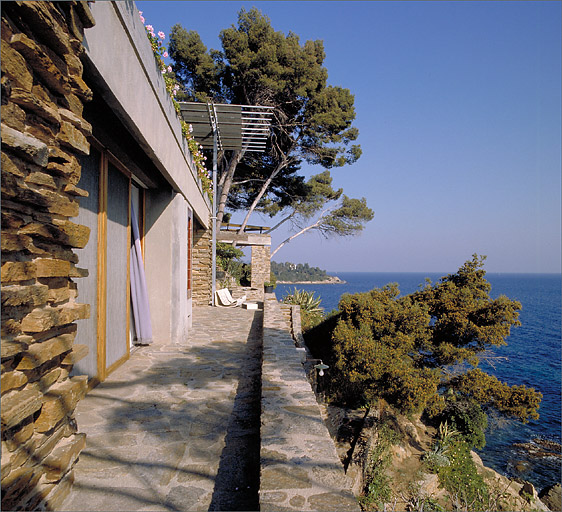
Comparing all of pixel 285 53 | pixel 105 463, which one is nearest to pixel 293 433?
pixel 105 463

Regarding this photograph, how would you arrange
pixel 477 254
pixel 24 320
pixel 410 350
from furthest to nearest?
1. pixel 477 254
2. pixel 410 350
3. pixel 24 320

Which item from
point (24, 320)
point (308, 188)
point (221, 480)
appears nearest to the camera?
point (24, 320)

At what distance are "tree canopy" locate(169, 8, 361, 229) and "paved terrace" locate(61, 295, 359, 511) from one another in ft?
44.2

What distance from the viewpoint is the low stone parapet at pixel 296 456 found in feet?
5.89

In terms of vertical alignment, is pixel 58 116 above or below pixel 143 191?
below

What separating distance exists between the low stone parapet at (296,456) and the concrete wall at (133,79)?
257 cm

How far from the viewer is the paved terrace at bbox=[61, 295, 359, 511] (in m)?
2.07

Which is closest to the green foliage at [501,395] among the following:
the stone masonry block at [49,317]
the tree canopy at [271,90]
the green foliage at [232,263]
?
the stone masonry block at [49,317]

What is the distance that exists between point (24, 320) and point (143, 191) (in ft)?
14.7

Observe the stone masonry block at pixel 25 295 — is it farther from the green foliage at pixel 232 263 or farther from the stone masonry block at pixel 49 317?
the green foliage at pixel 232 263

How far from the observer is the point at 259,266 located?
1798cm

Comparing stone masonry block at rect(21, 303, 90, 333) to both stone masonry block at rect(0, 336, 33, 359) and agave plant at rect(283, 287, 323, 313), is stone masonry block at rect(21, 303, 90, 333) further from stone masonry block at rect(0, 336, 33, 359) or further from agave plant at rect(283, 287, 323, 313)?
agave plant at rect(283, 287, 323, 313)

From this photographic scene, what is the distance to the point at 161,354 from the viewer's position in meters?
5.48

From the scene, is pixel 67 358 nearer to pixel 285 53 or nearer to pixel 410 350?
pixel 410 350
